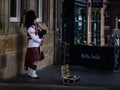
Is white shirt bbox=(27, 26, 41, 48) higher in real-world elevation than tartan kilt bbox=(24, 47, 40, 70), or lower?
higher

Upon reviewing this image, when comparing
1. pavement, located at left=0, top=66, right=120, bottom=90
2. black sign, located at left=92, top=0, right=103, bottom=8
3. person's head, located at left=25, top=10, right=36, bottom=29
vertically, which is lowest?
pavement, located at left=0, top=66, right=120, bottom=90

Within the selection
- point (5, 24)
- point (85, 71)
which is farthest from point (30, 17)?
point (85, 71)

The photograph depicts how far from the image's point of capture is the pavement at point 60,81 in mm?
10477

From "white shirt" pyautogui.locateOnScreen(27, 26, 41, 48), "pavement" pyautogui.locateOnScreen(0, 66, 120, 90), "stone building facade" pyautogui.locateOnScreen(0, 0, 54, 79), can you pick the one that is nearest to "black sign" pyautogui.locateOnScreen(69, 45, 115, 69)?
"pavement" pyautogui.locateOnScreen(0, 66, 120, 90)

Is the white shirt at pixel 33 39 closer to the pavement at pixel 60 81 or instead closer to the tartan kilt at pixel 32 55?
the tartan kilt at pixel 32 55

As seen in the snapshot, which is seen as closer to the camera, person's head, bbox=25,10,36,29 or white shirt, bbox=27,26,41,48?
white shirt, bbox=27,26,41,48

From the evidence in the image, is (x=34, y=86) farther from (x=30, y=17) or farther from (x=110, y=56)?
(x=110, y=56)

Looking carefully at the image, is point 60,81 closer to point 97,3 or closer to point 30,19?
point 30,19

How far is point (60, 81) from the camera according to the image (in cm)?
1228

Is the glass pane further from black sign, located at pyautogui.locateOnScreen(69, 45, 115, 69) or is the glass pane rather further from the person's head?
black sign, located at pyautogui.locateOnScreen(69, 45, 115, 69)

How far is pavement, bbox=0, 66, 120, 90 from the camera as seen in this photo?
10.5 m

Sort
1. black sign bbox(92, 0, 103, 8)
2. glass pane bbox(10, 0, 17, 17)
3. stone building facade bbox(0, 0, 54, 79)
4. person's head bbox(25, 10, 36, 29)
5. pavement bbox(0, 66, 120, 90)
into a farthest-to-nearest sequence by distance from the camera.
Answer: black sign bbox(92, 0, 103, 8) < glass pane bbox(10, 0, 17, 17) < person's head bbox(25, 10, 36, 29) < stone building facade bbox(0, 0, 54, 79) < pavement bbox(0, 66, 120, 90)

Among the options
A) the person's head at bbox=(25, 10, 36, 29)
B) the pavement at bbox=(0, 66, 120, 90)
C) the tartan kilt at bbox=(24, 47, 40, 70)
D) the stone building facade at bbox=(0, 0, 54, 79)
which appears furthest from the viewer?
the tartan kilt at bbox=(24, 47, 40, 70)

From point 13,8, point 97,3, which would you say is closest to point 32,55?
point 13,8
